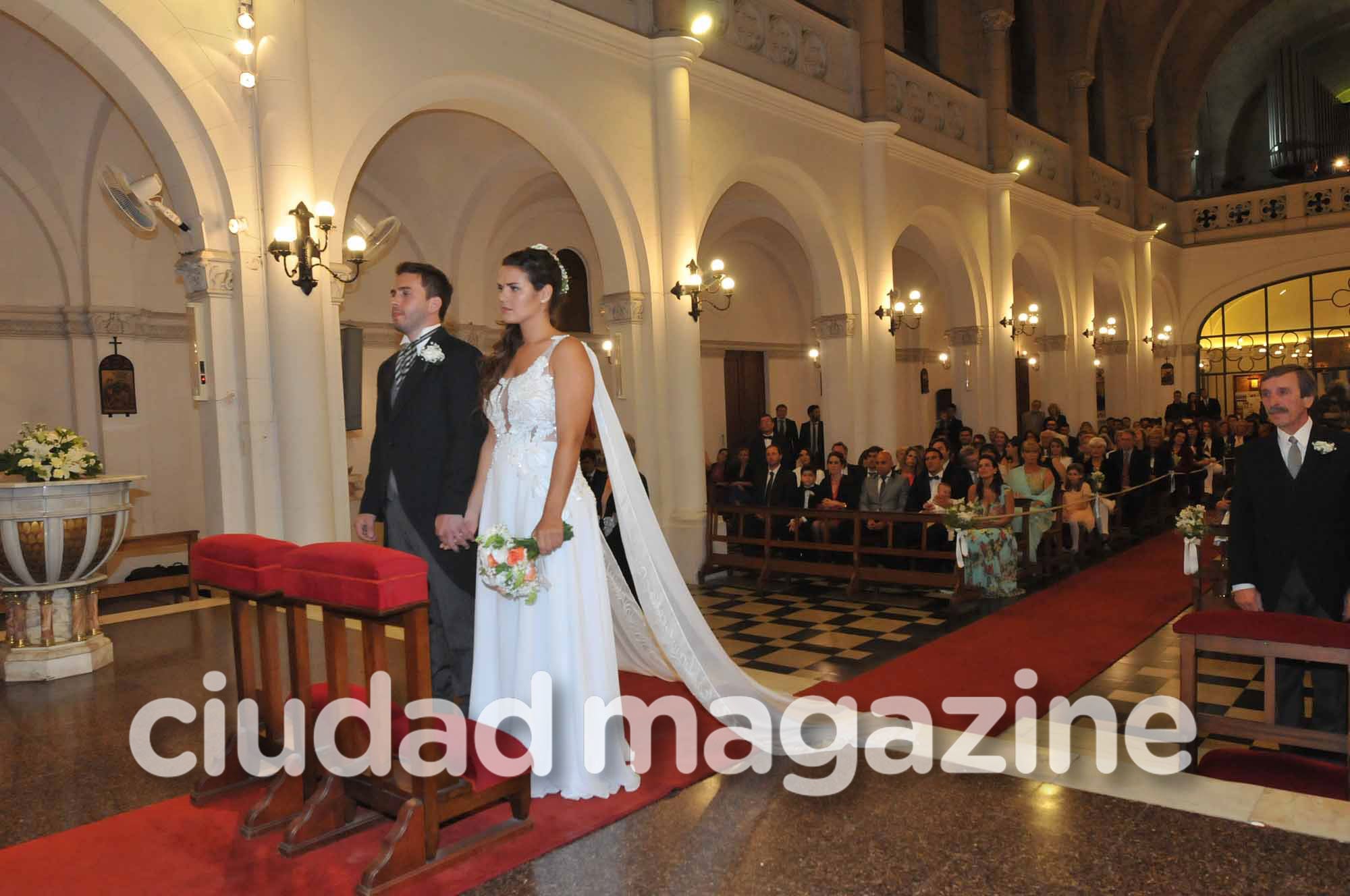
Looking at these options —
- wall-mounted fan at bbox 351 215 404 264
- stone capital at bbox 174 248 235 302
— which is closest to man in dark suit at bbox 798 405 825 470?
wall-mounted fan at bbox 351 215 404 264

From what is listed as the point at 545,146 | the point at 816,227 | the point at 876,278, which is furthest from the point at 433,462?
the point at 876,278

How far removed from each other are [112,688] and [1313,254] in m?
26.7

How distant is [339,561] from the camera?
3180 millimetres

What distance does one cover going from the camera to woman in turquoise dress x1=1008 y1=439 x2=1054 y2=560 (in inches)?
383

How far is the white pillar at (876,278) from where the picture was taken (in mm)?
13672

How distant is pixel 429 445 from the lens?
4125 mm

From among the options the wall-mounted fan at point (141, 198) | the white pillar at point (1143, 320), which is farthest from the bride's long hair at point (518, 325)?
the white pillar at point (1143, 320)

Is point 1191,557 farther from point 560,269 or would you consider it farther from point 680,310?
point 560,269

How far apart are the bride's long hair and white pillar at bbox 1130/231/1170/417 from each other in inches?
884

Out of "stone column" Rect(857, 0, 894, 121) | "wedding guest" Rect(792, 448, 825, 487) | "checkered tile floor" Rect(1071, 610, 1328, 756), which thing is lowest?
"checkered tile floor" Rect(1071, 610, 1328, 756)

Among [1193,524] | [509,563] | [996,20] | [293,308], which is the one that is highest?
[996,20]

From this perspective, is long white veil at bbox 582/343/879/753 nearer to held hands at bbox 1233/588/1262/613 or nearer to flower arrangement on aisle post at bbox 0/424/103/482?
held hands at bbox 1233/588/1262/613

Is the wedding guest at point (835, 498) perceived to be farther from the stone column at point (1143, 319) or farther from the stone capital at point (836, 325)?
the stone column at point (1143, 319)

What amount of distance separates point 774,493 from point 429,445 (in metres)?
6.85
